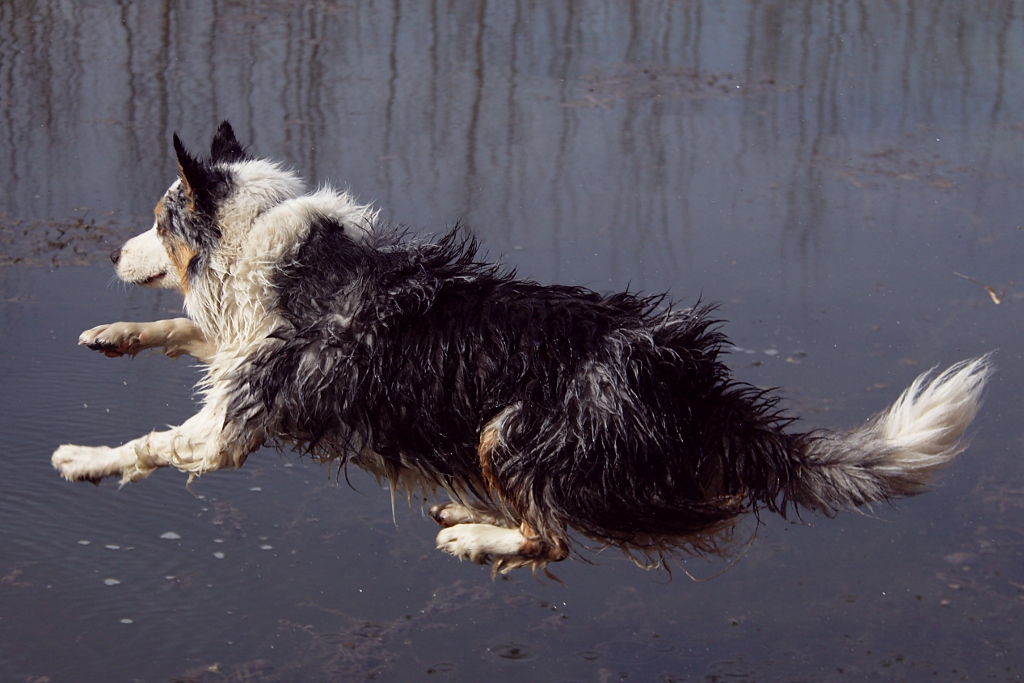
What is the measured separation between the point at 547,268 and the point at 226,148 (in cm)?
190

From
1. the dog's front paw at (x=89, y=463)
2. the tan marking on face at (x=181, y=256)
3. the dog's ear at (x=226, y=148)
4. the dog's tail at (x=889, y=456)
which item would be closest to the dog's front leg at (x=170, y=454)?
the dog's front paw at (x=89, y=463)

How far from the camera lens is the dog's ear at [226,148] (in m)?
3.76

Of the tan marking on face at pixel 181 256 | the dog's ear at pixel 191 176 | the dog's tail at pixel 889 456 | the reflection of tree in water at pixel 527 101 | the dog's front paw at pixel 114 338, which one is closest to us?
the dog's tail at pixel 889 456

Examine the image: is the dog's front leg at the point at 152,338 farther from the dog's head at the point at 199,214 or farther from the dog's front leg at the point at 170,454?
the dog's front leg at the point at 170,454

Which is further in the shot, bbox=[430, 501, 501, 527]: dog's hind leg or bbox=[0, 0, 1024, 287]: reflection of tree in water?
bbox=[0, 0, 1024, 287]: reflection of tree in water

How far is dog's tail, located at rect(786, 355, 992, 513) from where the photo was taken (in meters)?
3.24

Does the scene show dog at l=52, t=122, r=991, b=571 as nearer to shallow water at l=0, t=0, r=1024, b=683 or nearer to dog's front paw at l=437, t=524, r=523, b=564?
dog's front paw at l=437, t=524, r=523, b=564

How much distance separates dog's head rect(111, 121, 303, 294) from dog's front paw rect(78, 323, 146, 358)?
20 cm

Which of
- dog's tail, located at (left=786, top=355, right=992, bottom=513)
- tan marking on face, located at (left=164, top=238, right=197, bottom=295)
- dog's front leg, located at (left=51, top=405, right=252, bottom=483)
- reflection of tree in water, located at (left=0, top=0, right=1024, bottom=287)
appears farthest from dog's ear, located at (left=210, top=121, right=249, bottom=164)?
dog's tail, located at (left=786, top=355, right=992, bottom=513)

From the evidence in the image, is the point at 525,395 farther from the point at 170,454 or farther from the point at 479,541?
the point at 170,454

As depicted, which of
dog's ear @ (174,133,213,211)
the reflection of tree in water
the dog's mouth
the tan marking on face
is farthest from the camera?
the reflection of tree in water

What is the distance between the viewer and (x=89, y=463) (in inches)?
145

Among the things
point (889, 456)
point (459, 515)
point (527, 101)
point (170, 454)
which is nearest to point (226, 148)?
point (170, 454)

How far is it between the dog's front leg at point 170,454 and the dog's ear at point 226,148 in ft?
2.70
